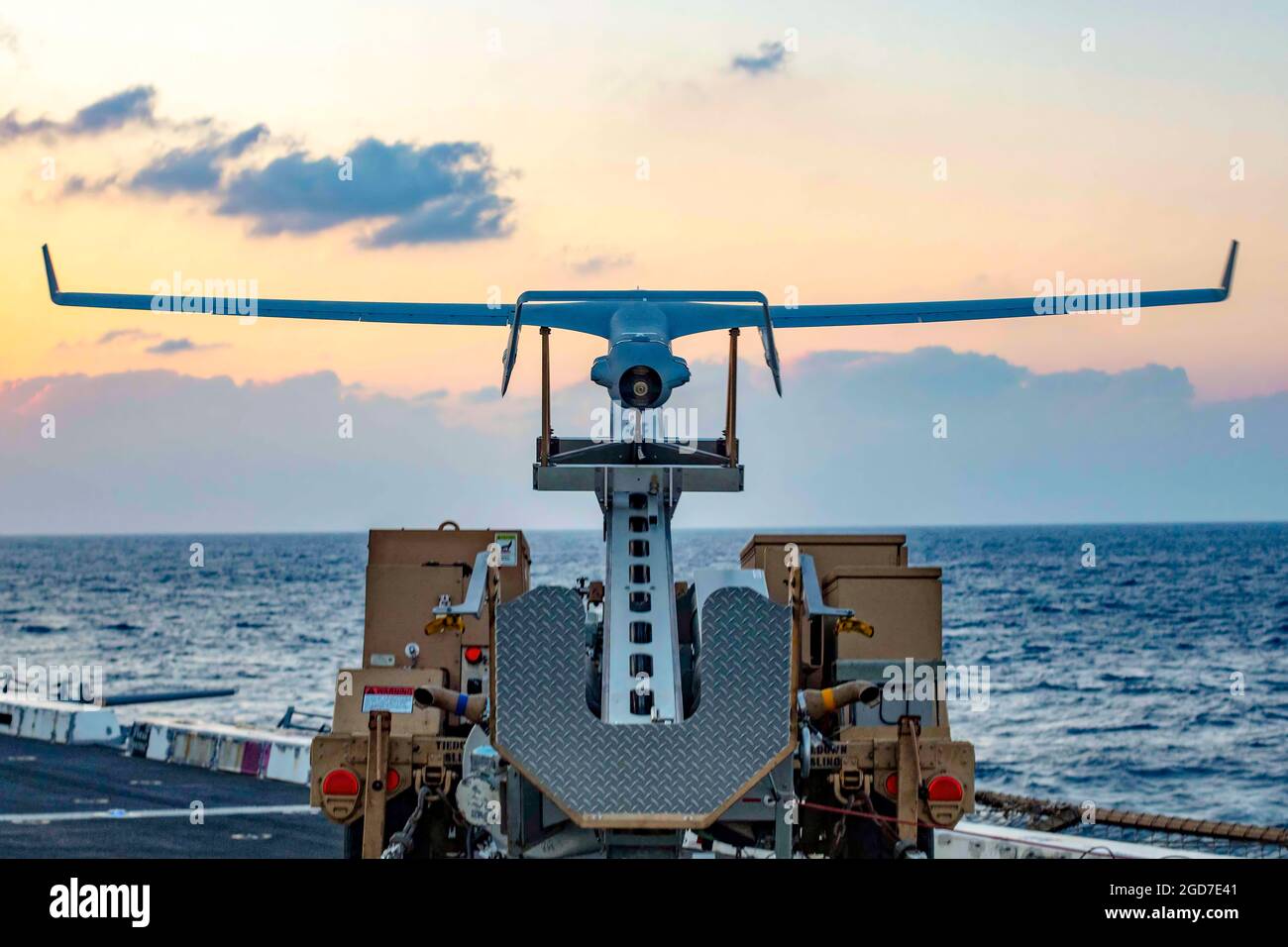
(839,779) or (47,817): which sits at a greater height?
(839,779)

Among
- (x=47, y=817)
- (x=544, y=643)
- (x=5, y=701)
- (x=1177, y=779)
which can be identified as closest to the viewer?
(x=544, y=643)

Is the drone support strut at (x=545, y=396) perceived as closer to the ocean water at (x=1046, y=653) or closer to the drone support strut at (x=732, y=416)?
the drone support strut at (x=732, y=416)

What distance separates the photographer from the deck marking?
69.3ft

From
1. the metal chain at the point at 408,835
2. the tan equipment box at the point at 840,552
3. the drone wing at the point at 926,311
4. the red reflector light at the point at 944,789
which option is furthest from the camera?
the drone wing at the point at 926,311

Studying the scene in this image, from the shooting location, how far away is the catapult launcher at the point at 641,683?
1071cm

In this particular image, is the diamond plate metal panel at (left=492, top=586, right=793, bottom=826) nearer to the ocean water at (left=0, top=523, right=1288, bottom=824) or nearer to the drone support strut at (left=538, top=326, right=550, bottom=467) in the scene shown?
the drone support strut at (left=538, top=326, right=550, bottom=467)

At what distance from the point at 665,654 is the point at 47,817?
13215 mm

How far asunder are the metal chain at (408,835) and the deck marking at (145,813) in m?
8.53

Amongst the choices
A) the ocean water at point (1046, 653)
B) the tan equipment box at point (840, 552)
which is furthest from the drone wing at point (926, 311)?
the ocean water at point (1046, 653)

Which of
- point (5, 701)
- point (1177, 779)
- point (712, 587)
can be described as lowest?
point (1177, 779)

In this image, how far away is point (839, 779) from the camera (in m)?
12.1

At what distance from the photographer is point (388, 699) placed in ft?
43.2
